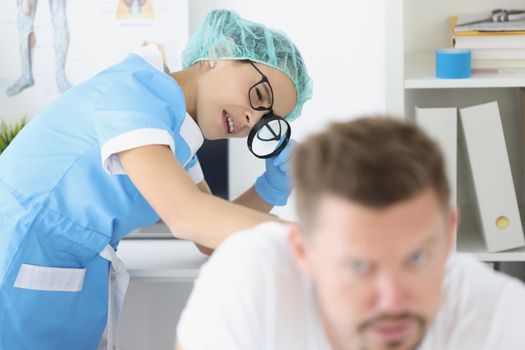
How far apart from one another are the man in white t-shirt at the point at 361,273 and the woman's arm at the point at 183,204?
231mm

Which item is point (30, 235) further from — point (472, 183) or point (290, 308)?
point (472, 183)

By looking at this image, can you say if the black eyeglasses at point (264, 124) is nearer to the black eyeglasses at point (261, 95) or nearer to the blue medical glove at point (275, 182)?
the black eyeglasses at point (261, 95)

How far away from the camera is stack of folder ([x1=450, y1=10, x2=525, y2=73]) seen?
80.5 inches

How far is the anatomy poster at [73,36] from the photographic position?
2.45m

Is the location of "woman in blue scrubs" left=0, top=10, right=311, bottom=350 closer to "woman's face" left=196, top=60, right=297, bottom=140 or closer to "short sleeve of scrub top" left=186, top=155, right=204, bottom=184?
"woman's face" left=196, top=60, right=297, bottom=140

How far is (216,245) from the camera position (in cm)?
143

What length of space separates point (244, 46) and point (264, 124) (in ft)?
0.58

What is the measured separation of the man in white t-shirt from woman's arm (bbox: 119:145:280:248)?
23 cm

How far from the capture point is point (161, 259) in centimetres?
214

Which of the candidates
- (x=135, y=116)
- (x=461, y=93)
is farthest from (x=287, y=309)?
(x=461, y=93)

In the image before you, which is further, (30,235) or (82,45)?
(82,45)

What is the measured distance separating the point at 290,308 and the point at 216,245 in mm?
316

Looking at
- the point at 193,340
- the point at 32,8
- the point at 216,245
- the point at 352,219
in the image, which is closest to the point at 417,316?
the point at 352,219

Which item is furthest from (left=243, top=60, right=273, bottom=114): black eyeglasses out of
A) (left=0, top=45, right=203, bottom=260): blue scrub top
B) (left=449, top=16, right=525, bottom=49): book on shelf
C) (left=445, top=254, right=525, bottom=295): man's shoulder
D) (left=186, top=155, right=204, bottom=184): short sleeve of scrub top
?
(left=445, top=254, right=525, bottom=295): man's shoulder
